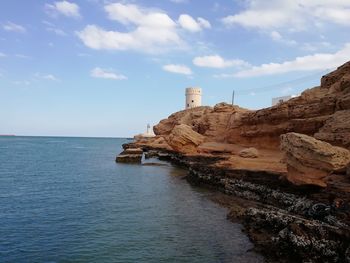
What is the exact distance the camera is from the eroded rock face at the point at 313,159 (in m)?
21.2

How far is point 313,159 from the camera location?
71.3 ft

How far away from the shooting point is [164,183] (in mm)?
38250

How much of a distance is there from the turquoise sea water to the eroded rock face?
5.64 meters

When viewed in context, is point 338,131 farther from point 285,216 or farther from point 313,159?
point 285,216

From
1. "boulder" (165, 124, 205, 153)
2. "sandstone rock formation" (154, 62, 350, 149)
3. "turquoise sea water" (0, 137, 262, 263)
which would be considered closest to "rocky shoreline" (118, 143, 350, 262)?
"turquoise sea water" (0, 137, 262, 263)

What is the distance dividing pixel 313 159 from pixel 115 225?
12901mm

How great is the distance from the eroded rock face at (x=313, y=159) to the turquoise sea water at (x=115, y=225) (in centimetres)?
564

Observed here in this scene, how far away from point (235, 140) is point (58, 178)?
2547 cm

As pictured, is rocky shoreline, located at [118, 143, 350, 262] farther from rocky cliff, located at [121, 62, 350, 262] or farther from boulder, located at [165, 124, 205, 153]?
boulder, located at [165, 124, 205, 153]

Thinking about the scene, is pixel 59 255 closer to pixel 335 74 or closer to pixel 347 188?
pixel 347 188

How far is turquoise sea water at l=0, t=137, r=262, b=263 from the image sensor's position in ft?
54.6

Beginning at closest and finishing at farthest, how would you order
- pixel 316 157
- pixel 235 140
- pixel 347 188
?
pixel 347 188 < pixel 316 157 < pixel 235 140

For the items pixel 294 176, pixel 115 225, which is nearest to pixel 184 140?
pixel 294 176

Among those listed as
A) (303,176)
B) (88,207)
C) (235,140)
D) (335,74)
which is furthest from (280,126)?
(88,207)
